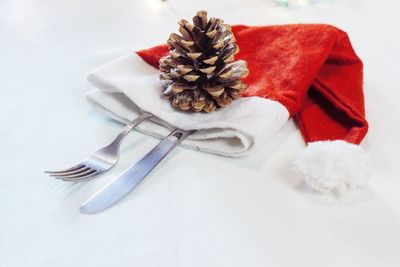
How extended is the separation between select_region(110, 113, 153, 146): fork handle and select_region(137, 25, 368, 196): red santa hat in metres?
0.10

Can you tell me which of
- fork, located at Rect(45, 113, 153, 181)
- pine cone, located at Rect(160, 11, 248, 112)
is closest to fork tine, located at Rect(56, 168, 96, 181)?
fork, located at Rect(45, 113, 153, 181)

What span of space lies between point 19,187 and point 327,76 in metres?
0.39

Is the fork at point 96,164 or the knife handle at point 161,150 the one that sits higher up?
the fork at point 96,164

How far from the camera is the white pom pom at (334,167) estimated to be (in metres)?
0.41

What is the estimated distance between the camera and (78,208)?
1.31 ft

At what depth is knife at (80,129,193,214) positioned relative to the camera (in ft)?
1.31

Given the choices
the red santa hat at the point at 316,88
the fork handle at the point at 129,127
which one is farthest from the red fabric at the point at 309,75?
the fork handle at the point at 129,127

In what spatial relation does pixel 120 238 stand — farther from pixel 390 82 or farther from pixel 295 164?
pixel 390 82

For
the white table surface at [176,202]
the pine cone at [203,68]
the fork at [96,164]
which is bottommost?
A: the white table surface at [176,202]

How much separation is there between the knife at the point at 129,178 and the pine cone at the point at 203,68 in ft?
0.14

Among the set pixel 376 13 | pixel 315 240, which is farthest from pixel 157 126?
pixel 376 13

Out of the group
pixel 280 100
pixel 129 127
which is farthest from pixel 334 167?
pixel 129 127

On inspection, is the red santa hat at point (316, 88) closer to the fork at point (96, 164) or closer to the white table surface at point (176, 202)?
the white table surface at point (176, 202)

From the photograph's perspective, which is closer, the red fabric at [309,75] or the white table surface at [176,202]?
the white table surface at [176,202]
